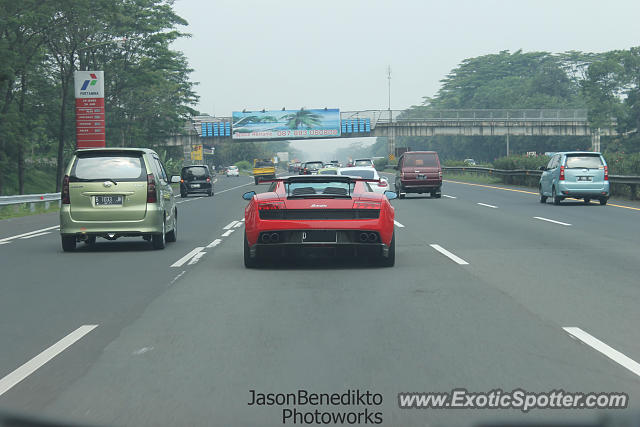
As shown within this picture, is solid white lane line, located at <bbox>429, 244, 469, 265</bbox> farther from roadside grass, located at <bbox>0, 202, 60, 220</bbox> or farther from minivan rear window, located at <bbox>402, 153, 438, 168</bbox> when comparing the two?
minivan rear window, located at <bbox>402, 153, 438, 168</bbox>

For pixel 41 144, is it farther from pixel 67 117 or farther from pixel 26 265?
pixel 26 265

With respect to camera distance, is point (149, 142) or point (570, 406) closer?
point (570, 406)

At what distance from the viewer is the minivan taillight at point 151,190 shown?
576 inches

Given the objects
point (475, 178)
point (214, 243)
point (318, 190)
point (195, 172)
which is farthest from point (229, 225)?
point (475, 178)

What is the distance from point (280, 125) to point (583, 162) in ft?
223

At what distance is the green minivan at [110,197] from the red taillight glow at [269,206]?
3.91 m

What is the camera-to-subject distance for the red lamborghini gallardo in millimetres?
11070

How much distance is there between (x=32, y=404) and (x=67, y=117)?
2137 inches

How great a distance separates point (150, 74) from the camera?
2324 inches

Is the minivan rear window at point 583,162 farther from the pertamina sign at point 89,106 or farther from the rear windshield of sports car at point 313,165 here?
the rear windshield of sports car at point 313,165

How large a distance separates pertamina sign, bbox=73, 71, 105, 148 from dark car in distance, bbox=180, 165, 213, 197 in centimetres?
467

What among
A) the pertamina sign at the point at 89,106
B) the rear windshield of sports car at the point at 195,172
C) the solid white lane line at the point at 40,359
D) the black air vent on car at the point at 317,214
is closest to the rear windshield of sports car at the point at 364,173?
the black air vent on car at the point at 317,214

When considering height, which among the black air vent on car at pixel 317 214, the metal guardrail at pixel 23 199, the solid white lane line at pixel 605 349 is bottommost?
the solid white lane line at pixel 605 349

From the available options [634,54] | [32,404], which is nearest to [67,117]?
[32,404]
